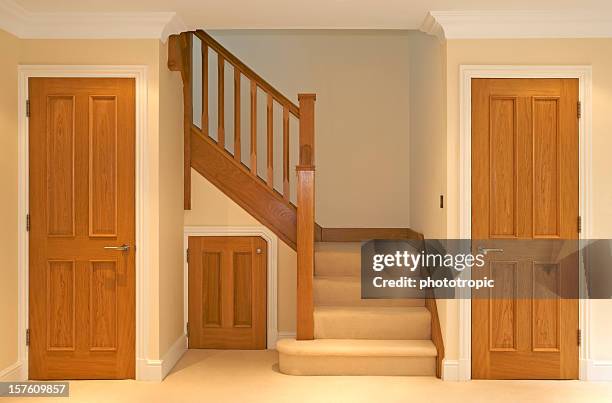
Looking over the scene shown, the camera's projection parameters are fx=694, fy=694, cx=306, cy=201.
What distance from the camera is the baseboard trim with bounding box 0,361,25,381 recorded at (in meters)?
4.45

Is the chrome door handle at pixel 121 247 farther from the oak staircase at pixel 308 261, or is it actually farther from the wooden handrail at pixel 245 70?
the wooden handrail at pixel 245 70

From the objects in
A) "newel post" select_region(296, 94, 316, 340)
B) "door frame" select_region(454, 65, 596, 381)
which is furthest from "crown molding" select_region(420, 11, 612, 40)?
"newel post" select_region(296, 94, 316, 340)

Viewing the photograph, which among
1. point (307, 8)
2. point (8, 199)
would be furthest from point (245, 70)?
point (8, 199)

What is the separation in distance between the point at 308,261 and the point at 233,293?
0.86m

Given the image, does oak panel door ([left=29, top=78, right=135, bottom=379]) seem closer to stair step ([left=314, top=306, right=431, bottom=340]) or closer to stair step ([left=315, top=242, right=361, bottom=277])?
stair step ([left=314, top=306, right=431, bottom=340])

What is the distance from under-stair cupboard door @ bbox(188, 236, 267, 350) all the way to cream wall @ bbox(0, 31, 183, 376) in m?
0.55

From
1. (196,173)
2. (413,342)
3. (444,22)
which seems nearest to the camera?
(444,22)

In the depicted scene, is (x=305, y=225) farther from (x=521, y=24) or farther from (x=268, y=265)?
(x=521, y=24)

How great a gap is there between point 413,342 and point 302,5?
2452 mm

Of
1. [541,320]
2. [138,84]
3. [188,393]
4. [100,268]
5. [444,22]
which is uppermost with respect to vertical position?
[444,22]

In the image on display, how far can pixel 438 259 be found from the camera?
506 cm

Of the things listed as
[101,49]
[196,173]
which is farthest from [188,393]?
[101,49]

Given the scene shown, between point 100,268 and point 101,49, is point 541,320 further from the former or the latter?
point 101,49

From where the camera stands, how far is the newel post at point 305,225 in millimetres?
5008
